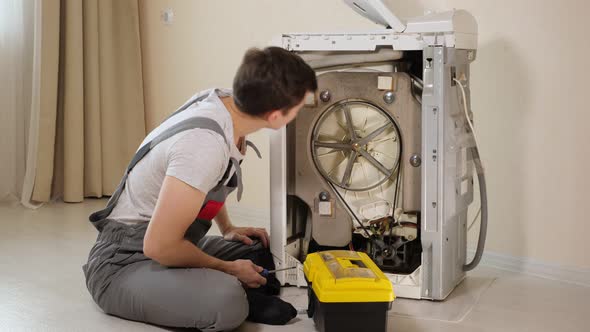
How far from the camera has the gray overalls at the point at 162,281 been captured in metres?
1.98

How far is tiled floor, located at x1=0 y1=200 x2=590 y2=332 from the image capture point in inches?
83.7

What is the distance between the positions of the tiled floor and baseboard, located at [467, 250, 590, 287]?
41mm

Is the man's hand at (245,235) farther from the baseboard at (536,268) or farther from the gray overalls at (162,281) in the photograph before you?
the baseboard at (536,268)

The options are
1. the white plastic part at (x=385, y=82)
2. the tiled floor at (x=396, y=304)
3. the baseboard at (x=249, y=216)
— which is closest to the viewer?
the tiled floor at (x=396, y=304)

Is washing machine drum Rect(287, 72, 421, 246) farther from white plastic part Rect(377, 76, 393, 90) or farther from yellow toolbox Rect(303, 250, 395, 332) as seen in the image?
yellow toolbox Rect(303, 250, 395, 332)

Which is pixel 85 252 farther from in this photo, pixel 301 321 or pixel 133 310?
pixel 301 321

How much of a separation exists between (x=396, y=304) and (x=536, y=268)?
2.07 feet

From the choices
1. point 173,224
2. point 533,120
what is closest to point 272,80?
point 173,224

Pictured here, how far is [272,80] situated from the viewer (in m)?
1.91

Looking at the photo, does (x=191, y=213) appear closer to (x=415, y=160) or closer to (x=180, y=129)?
(x=180, y=129)

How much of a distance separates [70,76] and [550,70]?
8.25 feet

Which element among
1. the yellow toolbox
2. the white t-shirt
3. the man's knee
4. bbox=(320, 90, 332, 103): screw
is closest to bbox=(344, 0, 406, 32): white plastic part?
bbox=(320, 90, 332, 103): screw

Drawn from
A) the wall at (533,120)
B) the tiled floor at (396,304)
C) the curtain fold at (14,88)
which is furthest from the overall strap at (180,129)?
the curtain fold at (14,88)

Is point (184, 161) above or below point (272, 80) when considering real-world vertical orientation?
below
